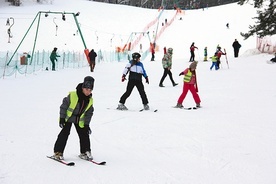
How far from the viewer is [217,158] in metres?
5.44

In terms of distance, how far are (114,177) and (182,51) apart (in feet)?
107

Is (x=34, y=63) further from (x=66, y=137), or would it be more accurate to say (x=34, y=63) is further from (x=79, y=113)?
(x=79, y=113)

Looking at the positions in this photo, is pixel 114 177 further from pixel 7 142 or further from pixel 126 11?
pixel 126 11

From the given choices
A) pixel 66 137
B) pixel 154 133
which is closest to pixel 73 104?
pixel 66 137

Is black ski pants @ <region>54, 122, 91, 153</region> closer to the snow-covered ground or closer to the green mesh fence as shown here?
the snow-covered ground

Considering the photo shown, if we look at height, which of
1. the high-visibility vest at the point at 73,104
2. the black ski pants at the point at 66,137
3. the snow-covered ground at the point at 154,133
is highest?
the high-visibility vest at the point at 73,104

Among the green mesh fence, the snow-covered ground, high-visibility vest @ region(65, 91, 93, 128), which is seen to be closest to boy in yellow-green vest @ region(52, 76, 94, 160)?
high-visibility vest @ region(65, 91, 93, 128)

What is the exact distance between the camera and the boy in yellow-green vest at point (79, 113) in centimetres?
476

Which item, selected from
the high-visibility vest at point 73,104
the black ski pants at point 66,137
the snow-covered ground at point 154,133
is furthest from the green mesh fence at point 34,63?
the high-visibility vest at point 73,104

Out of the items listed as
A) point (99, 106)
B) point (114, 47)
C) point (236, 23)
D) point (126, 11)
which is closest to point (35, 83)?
point (99, 106)

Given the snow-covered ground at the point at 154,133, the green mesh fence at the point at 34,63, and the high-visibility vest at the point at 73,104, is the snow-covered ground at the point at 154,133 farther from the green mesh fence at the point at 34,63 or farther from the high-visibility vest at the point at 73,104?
the green mesh fence at the point at 34,63

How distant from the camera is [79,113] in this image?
4.93m

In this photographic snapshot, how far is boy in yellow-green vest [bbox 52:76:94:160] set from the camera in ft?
15.6

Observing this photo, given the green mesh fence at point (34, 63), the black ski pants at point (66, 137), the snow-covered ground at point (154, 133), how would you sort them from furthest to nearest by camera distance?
the green mesh fence at point (34, 63) < the black ski pants at point (66, 137) < the snow-covered ground at point (154, 133)
